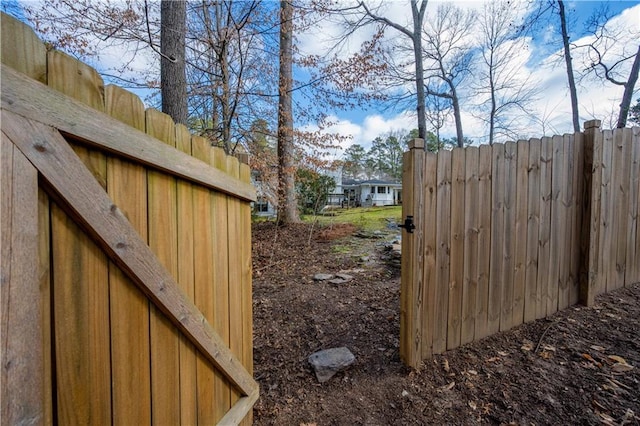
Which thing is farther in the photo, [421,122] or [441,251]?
[421,122]

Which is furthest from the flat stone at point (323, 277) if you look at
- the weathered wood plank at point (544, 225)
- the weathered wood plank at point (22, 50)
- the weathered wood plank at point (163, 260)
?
the weathered wood plank at point (22, 50)

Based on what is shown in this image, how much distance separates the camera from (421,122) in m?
7.91

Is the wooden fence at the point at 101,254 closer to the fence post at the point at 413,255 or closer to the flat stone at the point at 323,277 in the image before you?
the fence post at the point at 413,255

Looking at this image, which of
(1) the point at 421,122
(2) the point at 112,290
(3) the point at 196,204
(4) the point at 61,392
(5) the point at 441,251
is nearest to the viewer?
(4) the point at 61,392

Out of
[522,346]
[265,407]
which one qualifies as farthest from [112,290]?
[522,346]

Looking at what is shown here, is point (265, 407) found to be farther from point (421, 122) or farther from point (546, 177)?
point (421, 122)

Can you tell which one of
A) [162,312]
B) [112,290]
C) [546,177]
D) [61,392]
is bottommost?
[61,392]

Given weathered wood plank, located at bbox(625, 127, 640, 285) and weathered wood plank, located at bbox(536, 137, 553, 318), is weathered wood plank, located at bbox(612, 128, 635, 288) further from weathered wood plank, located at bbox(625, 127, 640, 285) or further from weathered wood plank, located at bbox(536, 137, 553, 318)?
weathered wood plank, located at bbox(536, 137, 553, 318)

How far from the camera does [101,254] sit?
909mm

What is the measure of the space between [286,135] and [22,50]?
662 cm

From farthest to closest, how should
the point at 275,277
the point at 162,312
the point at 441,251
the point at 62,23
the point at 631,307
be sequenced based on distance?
the point at 275,277 → the point at 62,23 → the point at 631,307 → the point at 441,251 → the point at 162,312

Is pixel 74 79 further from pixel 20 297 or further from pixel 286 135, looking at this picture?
pixel 286 135

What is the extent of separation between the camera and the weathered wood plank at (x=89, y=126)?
27.3 inches

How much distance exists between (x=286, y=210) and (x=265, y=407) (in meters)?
6.43
